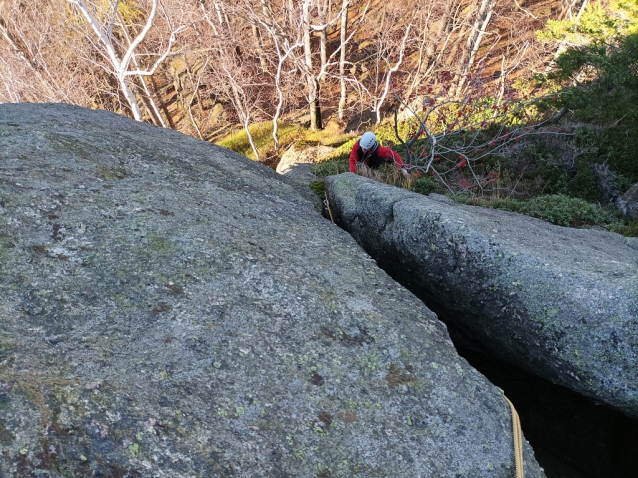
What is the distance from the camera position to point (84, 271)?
310cm

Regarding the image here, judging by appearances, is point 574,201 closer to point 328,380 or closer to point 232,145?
point 328,380

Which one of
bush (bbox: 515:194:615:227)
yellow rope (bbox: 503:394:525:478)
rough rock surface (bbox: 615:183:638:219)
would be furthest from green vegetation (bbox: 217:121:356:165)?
yellow rope (bbox: 503:394:525:478)

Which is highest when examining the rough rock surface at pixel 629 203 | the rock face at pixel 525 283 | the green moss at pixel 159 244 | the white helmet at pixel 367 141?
the green moss at pixel 159 244

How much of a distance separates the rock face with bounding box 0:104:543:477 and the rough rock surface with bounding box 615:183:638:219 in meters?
7.58

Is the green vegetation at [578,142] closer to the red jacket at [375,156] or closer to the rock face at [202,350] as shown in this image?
the red jacket at [375,156]

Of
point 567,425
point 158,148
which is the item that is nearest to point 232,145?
point 158,148

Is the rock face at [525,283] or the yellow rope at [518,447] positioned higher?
the rock face at [525,283]

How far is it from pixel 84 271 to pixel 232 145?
1966 centimetres

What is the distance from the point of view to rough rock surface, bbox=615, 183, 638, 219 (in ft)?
28.8

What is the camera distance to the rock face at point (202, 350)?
2166 millimetres

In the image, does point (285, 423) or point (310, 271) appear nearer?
point (285, 423)

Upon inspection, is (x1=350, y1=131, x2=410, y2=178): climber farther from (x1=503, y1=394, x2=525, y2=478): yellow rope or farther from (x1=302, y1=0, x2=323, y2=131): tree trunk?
(x1=302, y1=0, x2=323, y2=131): tree trunk

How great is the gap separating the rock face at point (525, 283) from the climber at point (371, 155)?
3809mm

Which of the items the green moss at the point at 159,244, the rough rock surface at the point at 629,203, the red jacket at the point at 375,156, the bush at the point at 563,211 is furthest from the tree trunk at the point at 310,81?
the green moss at the point at 159,244
